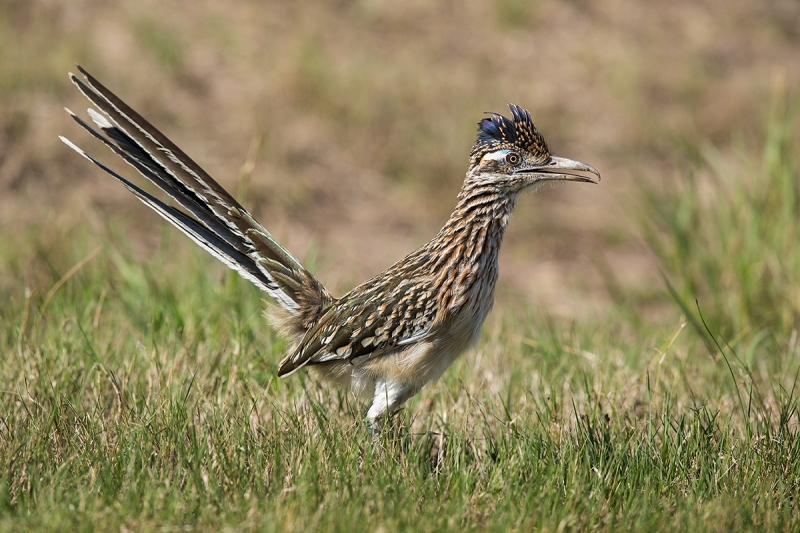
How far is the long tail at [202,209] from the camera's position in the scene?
5027 mm

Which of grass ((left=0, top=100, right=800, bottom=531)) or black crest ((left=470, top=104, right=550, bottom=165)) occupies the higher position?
black crest ((left=470, top=104, right=550, bottom=165))

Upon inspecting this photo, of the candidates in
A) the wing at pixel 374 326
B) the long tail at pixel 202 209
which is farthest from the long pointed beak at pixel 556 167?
the long tail at pixel 202 209

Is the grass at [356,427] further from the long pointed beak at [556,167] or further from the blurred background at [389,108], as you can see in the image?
the blurred background at [389,108]

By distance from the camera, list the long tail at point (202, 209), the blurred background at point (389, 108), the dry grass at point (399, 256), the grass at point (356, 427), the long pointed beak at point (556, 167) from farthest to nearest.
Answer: the blurred background at point (389, 108) < the long pointed beak at point (556, 167) < the long tail at point (202, 209) < the dry grass at point (399, 256) < the grass at point (356, 427)

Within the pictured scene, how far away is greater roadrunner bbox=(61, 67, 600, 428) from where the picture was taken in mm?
5051

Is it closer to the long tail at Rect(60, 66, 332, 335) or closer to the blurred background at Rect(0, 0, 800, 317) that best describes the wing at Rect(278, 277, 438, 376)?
the long tail at Rect(60, 66, 332, 335)

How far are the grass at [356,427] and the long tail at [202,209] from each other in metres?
0.50

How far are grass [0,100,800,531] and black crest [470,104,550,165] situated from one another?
1280 millimetres

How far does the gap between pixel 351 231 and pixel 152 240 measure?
2160 millimetres

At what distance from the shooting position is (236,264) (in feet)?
17.9

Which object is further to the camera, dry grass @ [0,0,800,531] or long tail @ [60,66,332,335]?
long tail @ [60,66,332,335]

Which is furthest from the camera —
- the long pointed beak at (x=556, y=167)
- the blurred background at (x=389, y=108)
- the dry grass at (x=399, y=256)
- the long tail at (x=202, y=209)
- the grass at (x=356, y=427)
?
the blurred background at (x=389, y=108)

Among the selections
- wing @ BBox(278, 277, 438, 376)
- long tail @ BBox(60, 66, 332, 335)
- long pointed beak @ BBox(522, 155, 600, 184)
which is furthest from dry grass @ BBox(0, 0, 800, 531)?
long pointed beak @ BBox(522, 155, 600, 184)

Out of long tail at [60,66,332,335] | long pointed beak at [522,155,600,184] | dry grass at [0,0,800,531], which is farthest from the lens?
long pointed beak at [522,155,600,184]
